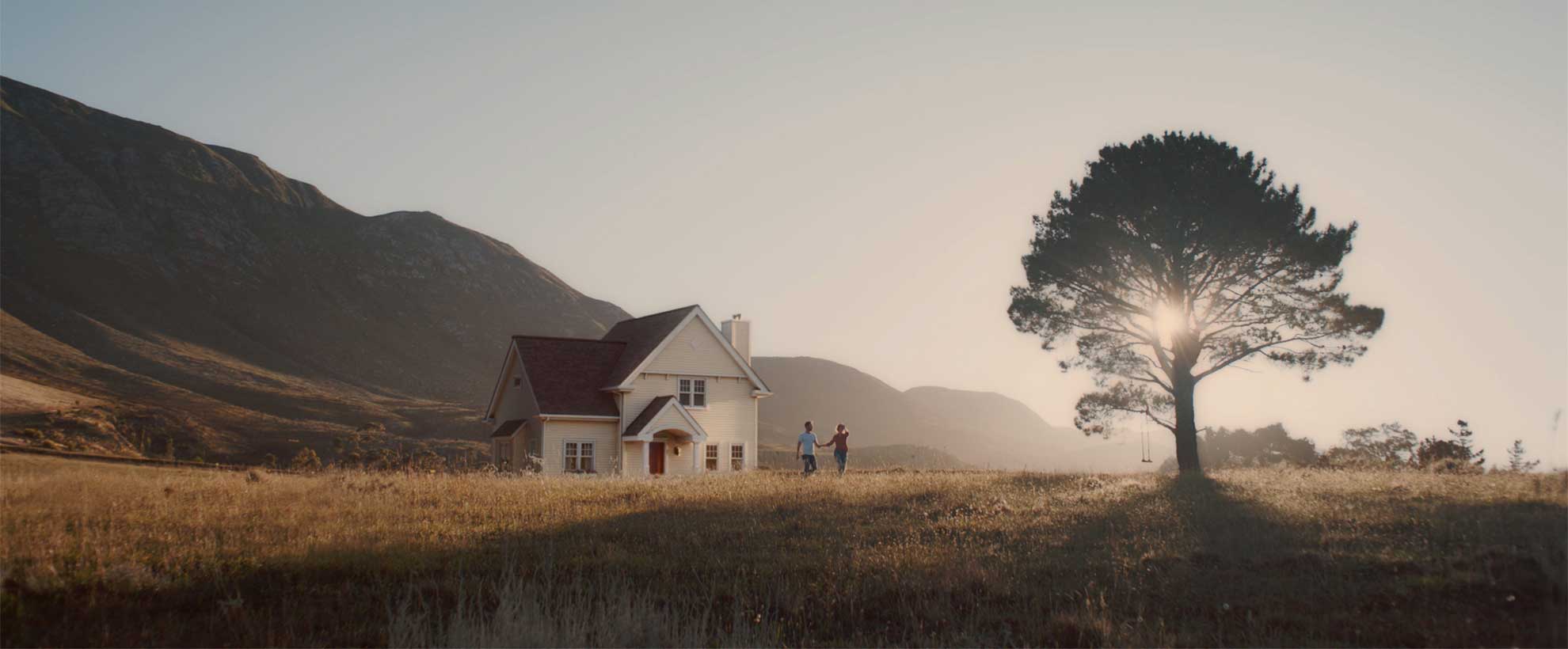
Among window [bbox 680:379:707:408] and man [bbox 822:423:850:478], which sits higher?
window [bbox 680:379:707:408]

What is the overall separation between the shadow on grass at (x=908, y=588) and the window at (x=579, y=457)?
23.9 m

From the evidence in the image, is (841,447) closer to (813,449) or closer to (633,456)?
(813,449)

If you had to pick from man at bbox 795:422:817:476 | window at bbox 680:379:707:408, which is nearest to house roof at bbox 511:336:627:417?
window at bbox 680:379:707:408

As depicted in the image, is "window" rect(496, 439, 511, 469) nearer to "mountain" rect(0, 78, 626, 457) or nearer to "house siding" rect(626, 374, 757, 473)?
"house siding" rect(626, 374, 757, 473)

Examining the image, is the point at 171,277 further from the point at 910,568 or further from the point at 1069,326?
the point at 910,568

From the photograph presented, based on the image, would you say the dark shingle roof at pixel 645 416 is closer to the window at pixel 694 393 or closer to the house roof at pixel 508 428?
the window at pixel 694 393

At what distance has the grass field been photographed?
809 centimetres

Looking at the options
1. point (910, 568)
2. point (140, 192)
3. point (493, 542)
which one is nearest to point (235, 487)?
point (493, 542)

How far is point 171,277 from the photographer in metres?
122

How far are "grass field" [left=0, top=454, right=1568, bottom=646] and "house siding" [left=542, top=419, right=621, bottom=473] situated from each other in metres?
20.6

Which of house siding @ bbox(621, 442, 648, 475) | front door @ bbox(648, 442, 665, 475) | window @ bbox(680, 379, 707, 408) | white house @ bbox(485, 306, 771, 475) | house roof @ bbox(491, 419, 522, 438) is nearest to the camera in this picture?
white house @ bbox(485, 306, 771, 475)

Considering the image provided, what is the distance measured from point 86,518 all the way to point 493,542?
5095mm

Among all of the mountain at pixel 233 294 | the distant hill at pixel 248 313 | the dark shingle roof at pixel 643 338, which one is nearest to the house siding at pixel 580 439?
the dark shingle roof at pixel 643 338

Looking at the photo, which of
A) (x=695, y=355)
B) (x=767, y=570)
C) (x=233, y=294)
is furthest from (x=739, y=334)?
(x=233, y=294)
